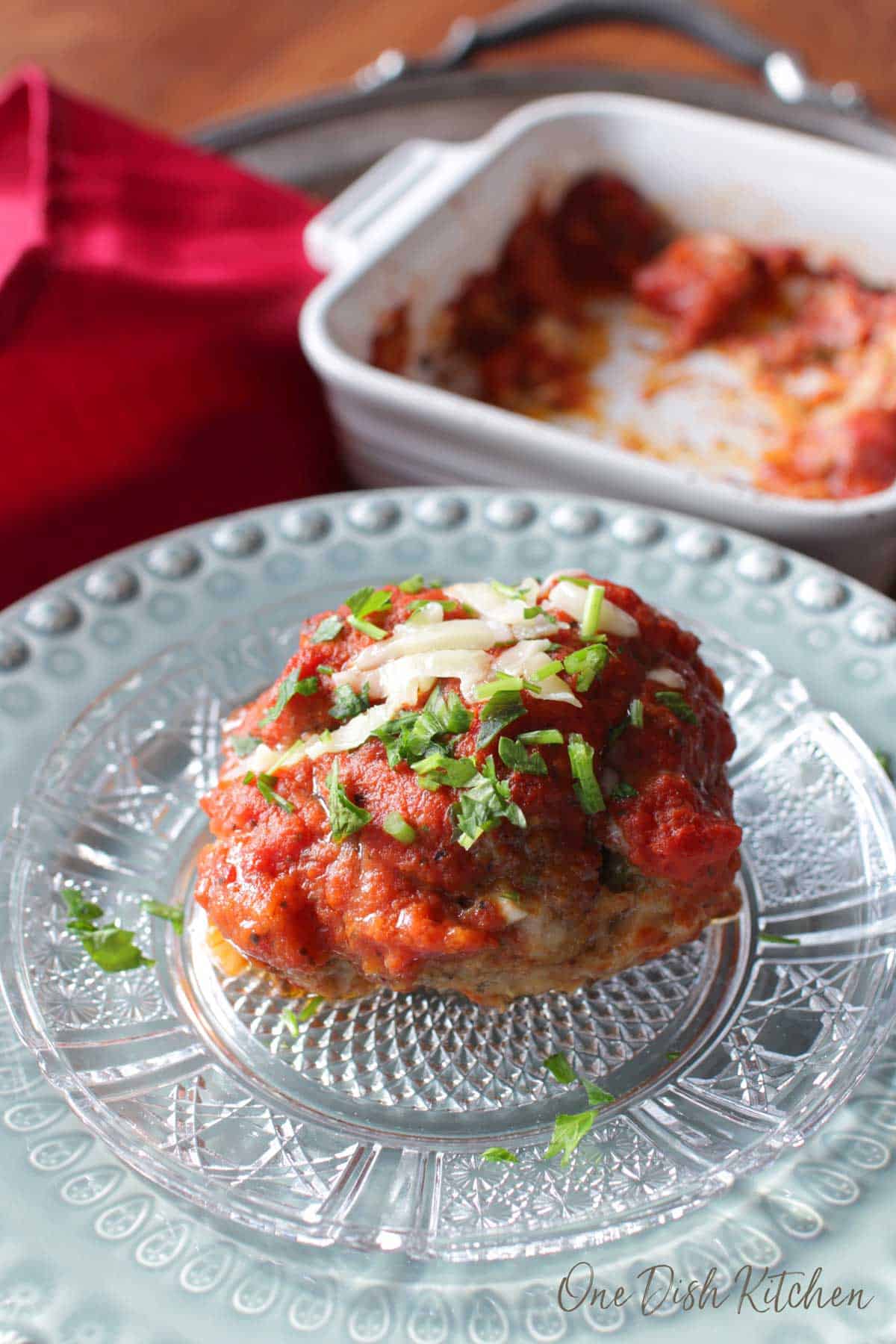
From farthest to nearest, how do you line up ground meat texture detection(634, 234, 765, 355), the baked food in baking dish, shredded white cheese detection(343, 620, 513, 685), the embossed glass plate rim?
ground meat texture detection(634, 234, 765, 355) → the baked food in baking dish → shredded white cheese detection(343, 620, 513, 685) → the embossed glass plate rim

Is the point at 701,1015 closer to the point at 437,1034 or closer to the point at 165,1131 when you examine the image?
the point at 437,1034

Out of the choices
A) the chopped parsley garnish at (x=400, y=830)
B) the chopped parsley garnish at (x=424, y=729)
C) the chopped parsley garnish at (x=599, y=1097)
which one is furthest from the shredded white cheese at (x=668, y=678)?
the chopped parsley garnish at (x=599, y=1097)

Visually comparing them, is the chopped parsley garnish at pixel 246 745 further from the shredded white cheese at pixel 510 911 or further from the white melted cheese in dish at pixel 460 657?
the shredded white cheese at pixel 510 911

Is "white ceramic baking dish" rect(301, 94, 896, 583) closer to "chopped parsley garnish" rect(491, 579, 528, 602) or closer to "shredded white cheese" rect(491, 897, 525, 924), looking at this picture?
"chopped parsley garnish" rect(491, 579, 528, 602)

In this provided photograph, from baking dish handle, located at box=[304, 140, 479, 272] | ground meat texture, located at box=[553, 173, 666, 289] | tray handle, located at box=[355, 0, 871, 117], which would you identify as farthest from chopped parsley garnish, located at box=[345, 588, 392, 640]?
tray handle, located at box=[355, 0, 871, 117]

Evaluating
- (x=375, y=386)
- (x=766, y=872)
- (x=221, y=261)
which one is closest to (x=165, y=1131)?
(x=766, y=872)

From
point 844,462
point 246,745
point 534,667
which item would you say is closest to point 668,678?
point 534,667
